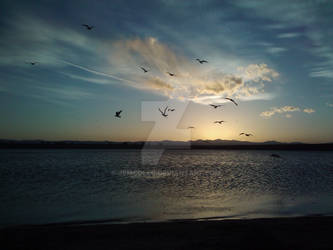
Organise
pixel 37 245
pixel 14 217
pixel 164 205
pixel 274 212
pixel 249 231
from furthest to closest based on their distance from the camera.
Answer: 1. pixel 164 205
2. pixel 274 212
3. pixel 14 217
4. pixel 249 231
5. pixel 37 245

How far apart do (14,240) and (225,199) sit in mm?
Answer: 15063

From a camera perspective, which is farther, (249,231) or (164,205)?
(164,205)

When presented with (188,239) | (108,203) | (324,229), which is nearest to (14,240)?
(188,239)

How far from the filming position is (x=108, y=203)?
1911 cm

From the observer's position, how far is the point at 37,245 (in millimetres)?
9719

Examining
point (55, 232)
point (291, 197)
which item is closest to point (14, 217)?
point (55, 232)

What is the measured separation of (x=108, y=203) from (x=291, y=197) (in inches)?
604

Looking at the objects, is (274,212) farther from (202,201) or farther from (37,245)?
(37,245)

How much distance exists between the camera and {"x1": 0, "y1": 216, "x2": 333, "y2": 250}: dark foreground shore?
9.55 m

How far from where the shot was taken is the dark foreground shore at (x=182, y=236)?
9.55 meters

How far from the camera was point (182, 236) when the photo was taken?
10625 mm

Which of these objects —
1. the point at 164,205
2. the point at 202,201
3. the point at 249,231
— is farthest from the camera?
the point at 202,201

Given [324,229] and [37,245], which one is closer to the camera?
[37,245]

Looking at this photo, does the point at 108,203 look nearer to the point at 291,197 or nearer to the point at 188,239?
the point at 188,239
